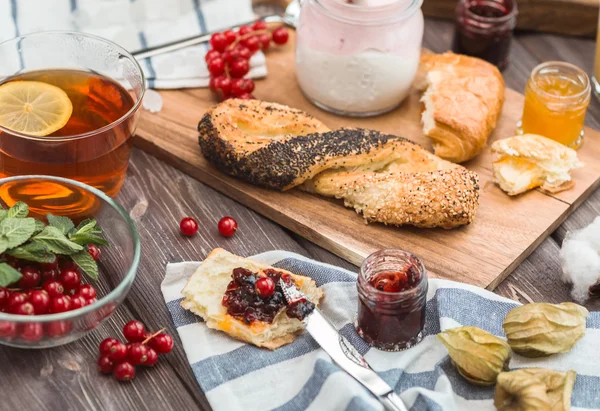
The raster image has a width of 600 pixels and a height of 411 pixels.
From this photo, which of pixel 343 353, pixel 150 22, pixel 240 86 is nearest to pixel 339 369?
pixel 343 353

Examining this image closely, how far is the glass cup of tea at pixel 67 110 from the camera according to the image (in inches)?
98.6

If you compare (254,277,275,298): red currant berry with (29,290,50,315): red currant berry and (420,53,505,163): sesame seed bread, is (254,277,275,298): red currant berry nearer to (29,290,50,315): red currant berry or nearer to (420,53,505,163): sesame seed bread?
(29,290,50,315): red currant berry

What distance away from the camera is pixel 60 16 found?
334 centimetres

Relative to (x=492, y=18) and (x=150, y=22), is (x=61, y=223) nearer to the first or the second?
(x=150, y=22)

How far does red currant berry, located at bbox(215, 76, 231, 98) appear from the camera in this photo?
3.16 metres

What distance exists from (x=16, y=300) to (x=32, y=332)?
0.09 meters

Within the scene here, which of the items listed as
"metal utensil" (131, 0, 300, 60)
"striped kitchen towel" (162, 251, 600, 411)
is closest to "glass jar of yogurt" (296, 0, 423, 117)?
"metal utensil" (131, 0, 300, 60)


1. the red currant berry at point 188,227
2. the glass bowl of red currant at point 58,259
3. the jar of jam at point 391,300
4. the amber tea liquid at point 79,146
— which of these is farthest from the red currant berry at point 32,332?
the jar of jam at point 391,300

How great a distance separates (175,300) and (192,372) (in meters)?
0.23

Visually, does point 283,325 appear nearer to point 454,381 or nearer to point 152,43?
point 454,381

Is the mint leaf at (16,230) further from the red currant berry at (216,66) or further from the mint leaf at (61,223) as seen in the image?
the red currant berry at (216,66)

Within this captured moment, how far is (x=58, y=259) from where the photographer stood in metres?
2.40

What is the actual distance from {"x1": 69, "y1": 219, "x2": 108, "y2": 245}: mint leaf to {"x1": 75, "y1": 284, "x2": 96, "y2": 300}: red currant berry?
0.39 ft

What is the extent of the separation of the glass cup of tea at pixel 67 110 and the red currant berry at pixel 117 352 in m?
0.43
